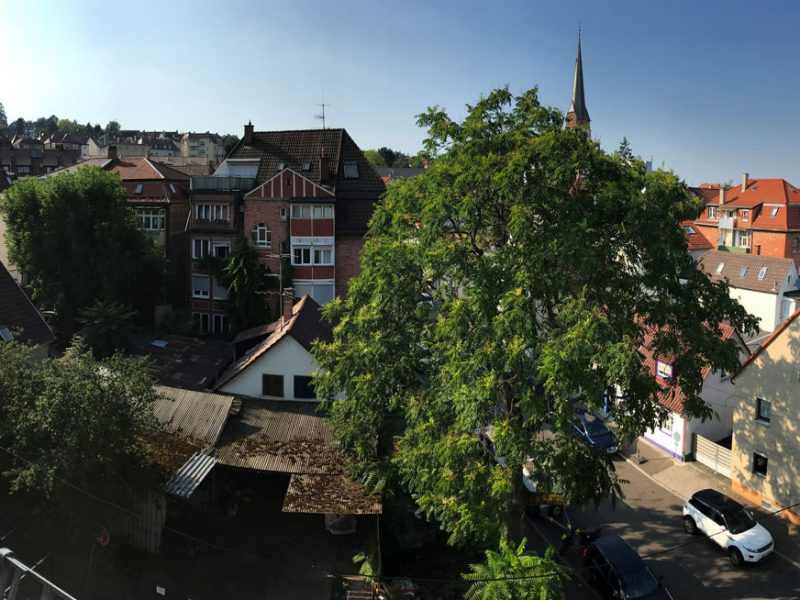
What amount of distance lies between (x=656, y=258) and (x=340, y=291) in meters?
24.1

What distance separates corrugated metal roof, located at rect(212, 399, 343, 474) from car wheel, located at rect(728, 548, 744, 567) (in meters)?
11.0

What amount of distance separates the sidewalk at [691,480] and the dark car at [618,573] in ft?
15.8

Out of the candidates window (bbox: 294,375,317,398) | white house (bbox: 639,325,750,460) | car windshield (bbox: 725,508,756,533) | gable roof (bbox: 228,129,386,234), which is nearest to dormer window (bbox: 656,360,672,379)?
white house (bbox: 639,325,750,460)

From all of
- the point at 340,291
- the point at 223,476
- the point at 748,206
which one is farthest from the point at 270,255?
the point at 748,206

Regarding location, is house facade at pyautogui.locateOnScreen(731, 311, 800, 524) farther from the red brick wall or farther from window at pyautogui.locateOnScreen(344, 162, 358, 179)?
window at pyautogui.locateOnScreen(344, 162, 358, 179)

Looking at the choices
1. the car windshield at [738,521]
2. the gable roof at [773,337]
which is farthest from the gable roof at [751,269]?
the car windshield at [738,521]

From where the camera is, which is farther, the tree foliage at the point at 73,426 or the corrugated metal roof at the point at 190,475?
the corrugated metal roof at the point at 190,475

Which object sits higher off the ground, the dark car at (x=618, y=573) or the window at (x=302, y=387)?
the window at (x=302, y=387)

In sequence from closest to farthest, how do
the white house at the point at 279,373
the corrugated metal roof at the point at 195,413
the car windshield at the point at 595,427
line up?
the corrugated metal roof at the point at 195,413 → the white house at the point at 279,373 → the car windshield at the point at 595,427

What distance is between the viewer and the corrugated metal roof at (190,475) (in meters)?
17.3

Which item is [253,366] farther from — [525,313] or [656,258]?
[656,258]

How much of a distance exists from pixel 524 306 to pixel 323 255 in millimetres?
23822

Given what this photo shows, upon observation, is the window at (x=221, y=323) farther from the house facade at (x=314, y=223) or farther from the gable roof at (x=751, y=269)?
the gable roof at (x=751, y=269)

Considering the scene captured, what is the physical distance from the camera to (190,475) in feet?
59.4
